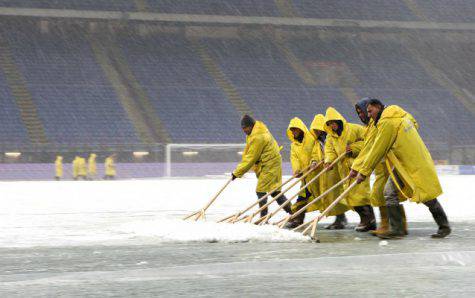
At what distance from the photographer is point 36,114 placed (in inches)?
1496

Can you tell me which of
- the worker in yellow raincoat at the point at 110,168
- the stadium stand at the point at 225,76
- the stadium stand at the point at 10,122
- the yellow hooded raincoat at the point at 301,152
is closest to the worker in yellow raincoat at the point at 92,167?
the worker in yellow raincoat at the point at 110,168

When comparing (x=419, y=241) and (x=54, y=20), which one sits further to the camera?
(x=54, y=20)

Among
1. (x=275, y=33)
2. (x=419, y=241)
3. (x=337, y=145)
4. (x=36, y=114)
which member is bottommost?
(x=419, y=241)

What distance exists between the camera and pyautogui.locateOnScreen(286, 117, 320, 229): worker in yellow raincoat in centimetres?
1159

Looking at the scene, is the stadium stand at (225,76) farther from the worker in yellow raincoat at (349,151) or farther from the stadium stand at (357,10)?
the worker in yellow raincoat at (349,151)

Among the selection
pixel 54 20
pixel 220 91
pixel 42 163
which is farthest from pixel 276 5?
pixel 42 163

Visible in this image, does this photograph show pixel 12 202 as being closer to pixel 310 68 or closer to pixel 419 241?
pixel 419 241

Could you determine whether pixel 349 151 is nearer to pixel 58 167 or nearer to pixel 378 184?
pixel 378 184

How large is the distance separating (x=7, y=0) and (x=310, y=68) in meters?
15.1

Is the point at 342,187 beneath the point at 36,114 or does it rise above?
beneath

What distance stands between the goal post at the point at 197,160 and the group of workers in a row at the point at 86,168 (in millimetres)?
2046

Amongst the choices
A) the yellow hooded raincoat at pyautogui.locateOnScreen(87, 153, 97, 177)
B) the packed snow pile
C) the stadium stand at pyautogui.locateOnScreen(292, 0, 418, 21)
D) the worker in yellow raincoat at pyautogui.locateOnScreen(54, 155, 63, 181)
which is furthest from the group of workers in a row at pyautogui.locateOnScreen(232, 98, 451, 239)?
the stadium stand at pyautogui.locateOnScreen(292, 0, 418, 21)

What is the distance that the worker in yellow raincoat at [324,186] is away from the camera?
11031 mm

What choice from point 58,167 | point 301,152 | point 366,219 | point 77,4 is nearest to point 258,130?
point 301,152
